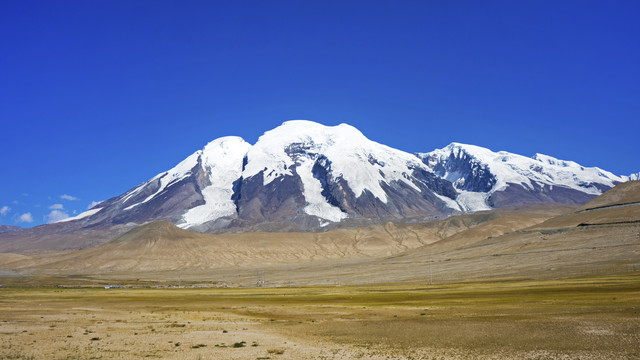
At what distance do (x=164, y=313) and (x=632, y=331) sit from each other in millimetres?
50680

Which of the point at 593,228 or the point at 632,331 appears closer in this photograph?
the point at 632,331

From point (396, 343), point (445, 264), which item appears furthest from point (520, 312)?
point (445, 264)

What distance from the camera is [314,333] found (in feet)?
145

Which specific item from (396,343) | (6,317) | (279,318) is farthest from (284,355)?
(6,317)

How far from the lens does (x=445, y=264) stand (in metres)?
179

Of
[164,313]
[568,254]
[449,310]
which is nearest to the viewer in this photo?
[449,310]

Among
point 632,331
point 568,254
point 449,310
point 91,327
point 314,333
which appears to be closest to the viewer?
point 632,331

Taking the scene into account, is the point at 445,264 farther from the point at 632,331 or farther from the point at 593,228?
the point at 632,331

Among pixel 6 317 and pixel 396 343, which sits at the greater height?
pixel 6 317

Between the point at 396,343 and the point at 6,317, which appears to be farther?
the point at 6,317

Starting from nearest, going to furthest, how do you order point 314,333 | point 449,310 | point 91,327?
1. point 314,333
2. point 91,327
3. point 449,310

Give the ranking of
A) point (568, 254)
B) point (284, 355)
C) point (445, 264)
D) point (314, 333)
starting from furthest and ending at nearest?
point (445, 264) < point (568, 254) < point (314, 333) < point (284, 355)

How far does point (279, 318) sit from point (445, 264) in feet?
430

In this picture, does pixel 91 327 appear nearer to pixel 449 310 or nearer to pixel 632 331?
pixel 449 310
